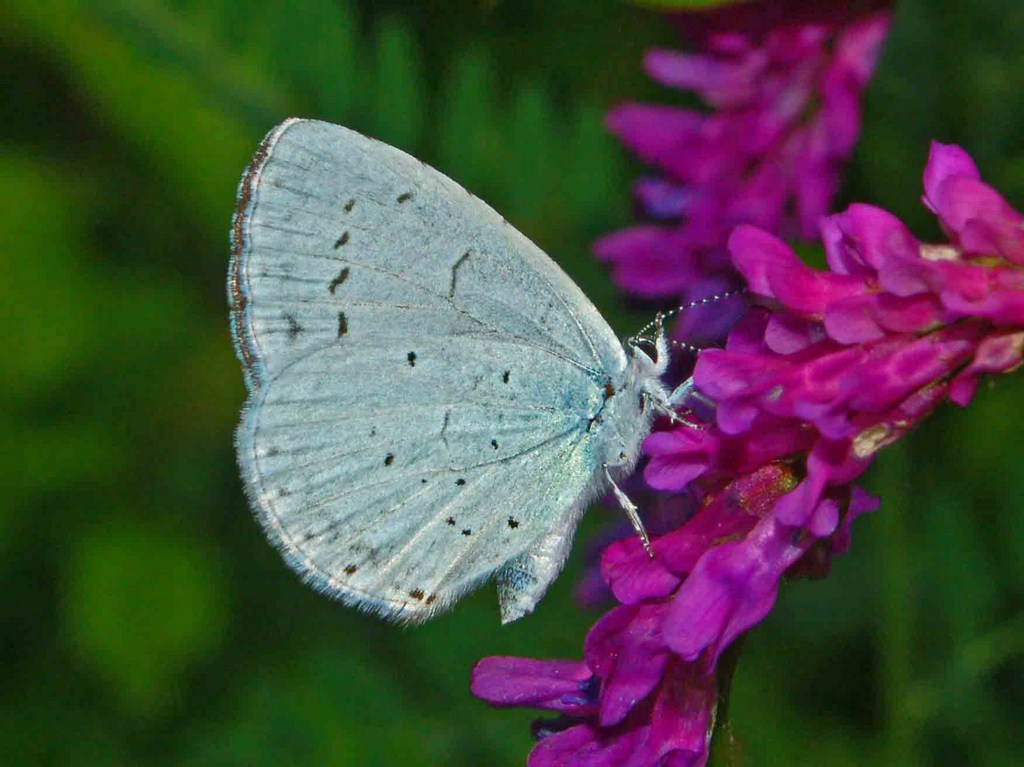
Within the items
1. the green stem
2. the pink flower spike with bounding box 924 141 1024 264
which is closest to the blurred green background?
the green stem

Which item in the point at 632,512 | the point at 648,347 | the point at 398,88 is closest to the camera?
the point at 632,512

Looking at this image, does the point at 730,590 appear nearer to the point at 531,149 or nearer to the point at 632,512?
the point at 632,512

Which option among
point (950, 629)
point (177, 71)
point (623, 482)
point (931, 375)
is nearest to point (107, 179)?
point (177, 71)

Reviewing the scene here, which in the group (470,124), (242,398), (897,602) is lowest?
(242,398)

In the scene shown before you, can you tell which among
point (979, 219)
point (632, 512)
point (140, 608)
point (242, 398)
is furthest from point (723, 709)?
point (242, 398)

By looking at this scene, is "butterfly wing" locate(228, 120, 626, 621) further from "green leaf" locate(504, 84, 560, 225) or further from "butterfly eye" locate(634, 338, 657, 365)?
"green leaf" locate(504, 84, 560, 225)

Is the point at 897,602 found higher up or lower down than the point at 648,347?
lower down

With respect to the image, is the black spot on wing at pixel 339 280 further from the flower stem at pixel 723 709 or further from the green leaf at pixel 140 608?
the green leaf at pixel 140 608
